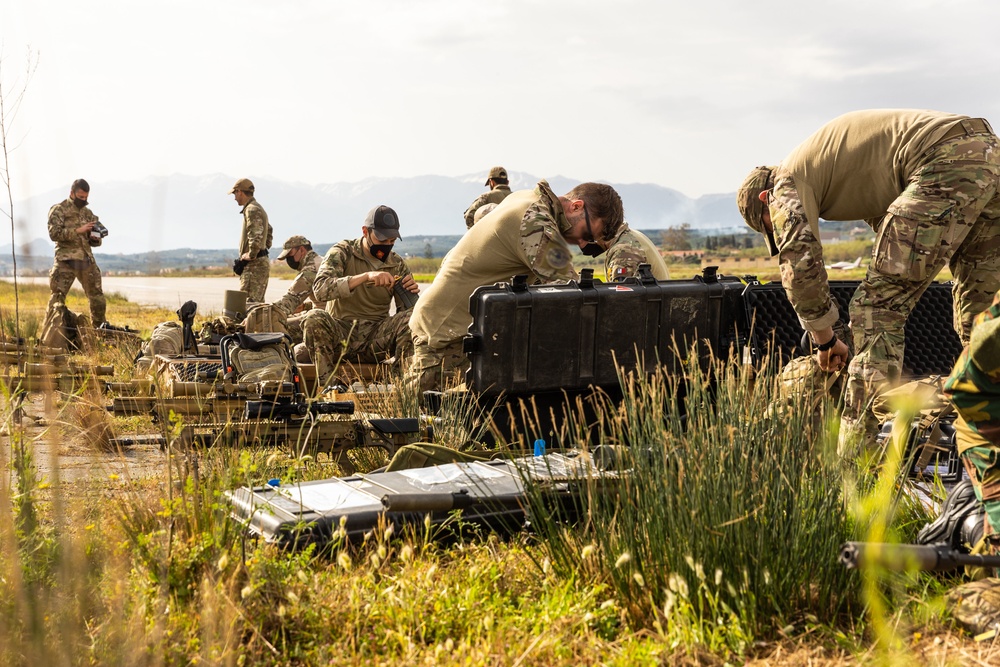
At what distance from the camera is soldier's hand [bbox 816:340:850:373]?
16.7 feet

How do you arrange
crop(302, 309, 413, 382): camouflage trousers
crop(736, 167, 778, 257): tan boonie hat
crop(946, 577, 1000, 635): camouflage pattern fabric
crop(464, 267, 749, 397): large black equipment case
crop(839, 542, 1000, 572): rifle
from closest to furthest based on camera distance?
crop(839, 542, 1000, 572): rifle
crop(946, 577, 1000, 635): camouflage pattern fabric
crop(464, 267, 749, 397): large black equipment case
crop(736, 167, 778, 257): tan boonie hat
crop(302, 309, 413, 382): camouflage trousers

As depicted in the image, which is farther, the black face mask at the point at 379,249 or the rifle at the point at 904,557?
the black face mask at the point at 379,249

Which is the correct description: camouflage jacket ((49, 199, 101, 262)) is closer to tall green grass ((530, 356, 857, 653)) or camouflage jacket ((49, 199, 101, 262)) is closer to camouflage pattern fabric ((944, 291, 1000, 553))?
tall green grass ((530, 356, 857, 653))

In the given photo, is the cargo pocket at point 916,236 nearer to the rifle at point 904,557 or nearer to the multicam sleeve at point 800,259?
the multicam sleeve at point 800,259

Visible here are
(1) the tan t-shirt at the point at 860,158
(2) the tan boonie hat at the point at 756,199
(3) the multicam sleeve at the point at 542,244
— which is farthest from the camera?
(3) the multicam sleeve at the point at 542,244

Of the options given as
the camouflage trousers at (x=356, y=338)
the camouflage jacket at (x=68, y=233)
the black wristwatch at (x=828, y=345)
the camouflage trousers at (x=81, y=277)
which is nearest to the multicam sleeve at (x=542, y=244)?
the black wristwatch at (x=828, y=345)

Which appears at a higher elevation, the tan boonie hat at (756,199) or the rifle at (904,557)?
the tan boonie hat at (756,199)

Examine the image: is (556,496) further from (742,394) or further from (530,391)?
(530,391)

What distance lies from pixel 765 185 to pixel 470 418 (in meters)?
1.85

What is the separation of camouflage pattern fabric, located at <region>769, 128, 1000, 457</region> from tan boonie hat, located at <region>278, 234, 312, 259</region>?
7.50 meters

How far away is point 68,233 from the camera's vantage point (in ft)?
44.9

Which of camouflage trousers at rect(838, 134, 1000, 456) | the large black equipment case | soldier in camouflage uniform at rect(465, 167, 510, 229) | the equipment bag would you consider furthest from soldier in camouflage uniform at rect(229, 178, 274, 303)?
camouflage trousers at rect(838, 134, 1000, 456)

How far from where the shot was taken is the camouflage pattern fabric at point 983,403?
118 inches

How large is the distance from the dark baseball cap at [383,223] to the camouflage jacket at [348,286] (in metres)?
0.29
